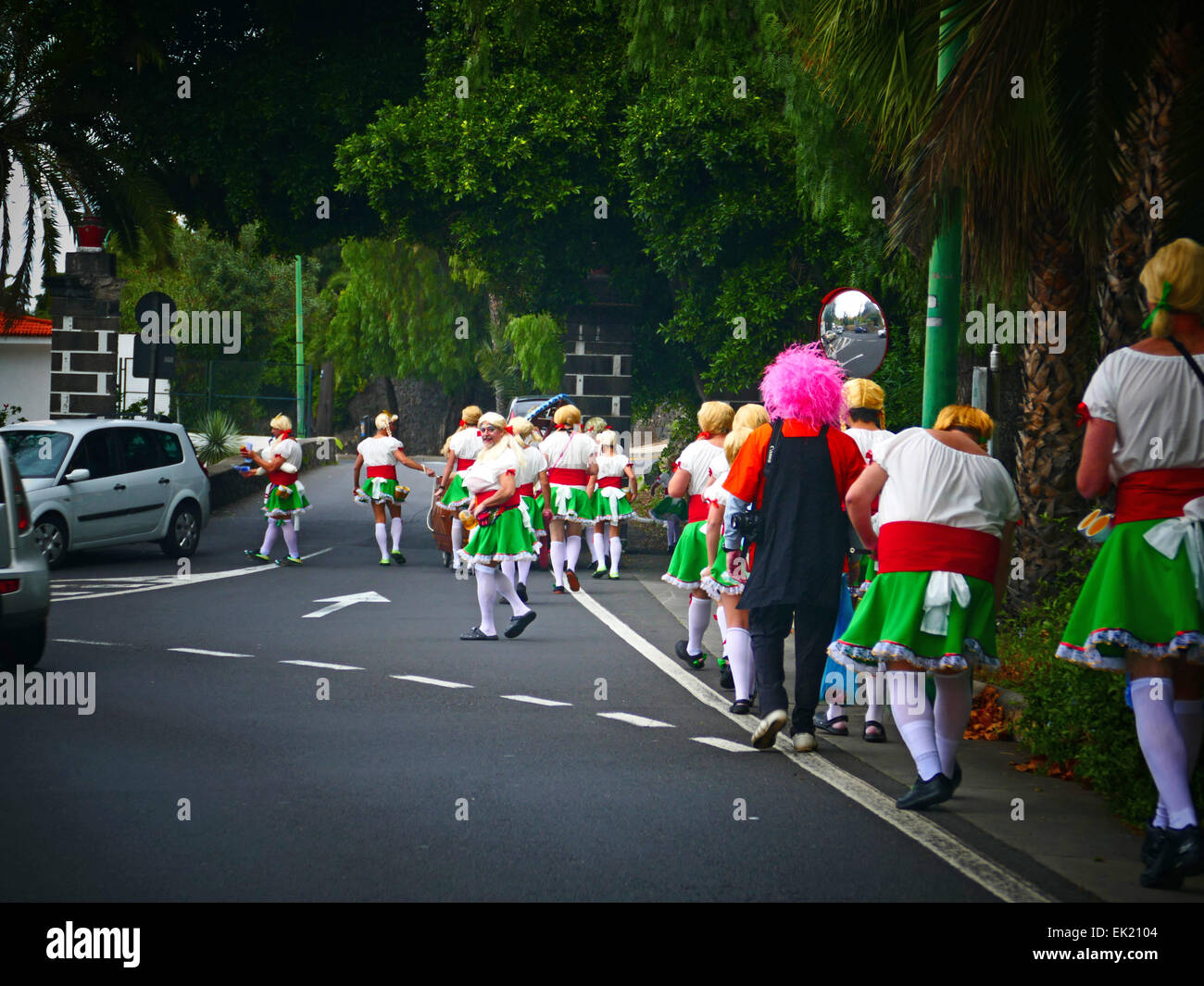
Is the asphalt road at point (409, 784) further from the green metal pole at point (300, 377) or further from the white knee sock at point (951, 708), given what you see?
the green metal pole at point (300, 377)

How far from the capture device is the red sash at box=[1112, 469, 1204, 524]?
536 centimetres

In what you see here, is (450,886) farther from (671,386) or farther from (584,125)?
(671,386)

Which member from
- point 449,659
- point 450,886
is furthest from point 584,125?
point 450,886

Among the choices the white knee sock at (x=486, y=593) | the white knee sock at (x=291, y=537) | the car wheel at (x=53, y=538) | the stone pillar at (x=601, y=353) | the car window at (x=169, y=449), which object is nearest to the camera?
the white knee sock at (x=486, y=593)

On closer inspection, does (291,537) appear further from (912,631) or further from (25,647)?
(912,631)

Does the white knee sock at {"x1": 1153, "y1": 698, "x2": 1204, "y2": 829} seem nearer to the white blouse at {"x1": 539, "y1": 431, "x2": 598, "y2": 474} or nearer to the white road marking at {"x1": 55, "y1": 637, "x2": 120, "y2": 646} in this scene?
the white road marking at {"x1": 55, "y1": 637, "x2": 120, "y2": 646}

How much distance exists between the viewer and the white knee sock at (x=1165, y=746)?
5.26m

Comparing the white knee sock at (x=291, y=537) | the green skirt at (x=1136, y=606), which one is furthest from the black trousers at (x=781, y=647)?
the white knee sock at (x=291, y=537)

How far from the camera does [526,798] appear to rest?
21.8 feet

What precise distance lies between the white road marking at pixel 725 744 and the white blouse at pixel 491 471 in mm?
4323

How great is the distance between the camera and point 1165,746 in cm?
529

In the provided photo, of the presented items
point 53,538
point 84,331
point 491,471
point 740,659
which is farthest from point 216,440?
point 740,659

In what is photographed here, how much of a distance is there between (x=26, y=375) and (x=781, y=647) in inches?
1568

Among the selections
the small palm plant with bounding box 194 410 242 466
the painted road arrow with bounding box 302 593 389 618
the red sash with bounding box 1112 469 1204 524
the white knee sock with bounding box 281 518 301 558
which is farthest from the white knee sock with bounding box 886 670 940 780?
the small palm plant with bounding box 194 410 242 466
